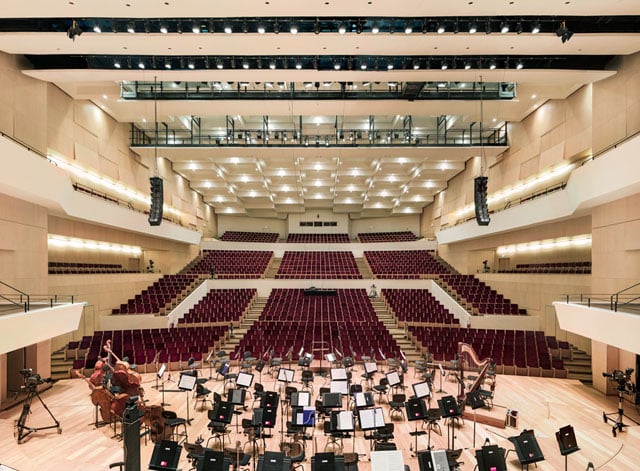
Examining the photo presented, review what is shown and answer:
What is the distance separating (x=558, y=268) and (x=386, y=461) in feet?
34.8

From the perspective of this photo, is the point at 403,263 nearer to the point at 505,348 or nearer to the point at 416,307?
the point at 416,307

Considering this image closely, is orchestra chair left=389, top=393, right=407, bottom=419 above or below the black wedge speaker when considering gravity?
below

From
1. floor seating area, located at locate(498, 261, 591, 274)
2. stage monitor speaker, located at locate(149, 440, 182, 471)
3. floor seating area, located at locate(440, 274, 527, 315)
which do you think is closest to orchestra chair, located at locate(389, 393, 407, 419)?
stage monitor speaker, located at locate(149, 440, 182, 471)

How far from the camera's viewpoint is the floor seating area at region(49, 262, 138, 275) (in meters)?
11.2

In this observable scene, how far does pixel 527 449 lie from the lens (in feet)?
15.3

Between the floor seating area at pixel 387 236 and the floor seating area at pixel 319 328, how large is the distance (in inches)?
405

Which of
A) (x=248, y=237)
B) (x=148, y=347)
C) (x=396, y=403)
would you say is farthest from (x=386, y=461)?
(x=248, y=237)

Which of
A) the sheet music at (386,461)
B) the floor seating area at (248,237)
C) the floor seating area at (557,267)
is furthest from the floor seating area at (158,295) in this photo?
the floor seating area at (557,267)

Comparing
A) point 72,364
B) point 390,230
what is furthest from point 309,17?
point 390,230

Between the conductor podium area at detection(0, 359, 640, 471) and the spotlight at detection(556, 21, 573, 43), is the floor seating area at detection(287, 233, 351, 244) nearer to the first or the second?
the conductor podium area at detection(0, 359, 640, 471)

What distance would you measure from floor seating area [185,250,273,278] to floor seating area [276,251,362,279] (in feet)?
3.49

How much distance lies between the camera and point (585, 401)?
8242 mm

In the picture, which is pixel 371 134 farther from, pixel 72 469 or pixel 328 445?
pixel 72 469

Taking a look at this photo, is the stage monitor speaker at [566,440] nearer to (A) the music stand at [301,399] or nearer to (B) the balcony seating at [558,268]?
(A) the music stand at [301,399]
